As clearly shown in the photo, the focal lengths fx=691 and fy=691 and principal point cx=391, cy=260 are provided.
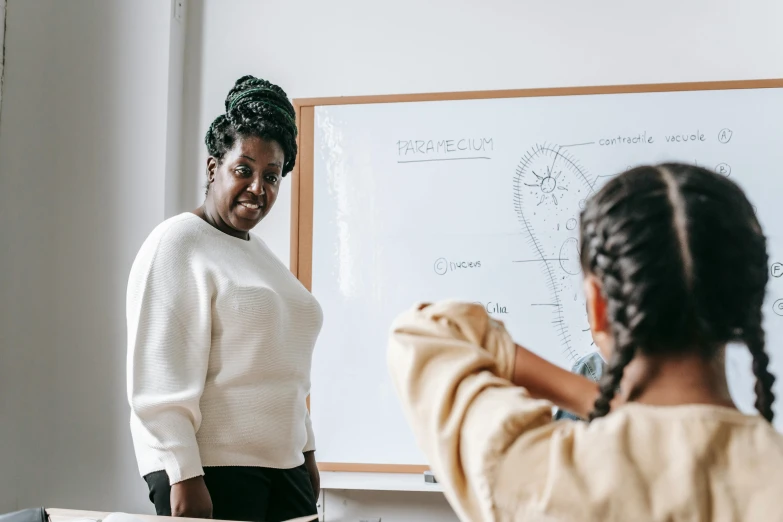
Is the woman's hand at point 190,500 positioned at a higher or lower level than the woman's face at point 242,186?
lower

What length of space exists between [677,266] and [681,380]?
10 cm

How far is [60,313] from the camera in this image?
2158 millimetres

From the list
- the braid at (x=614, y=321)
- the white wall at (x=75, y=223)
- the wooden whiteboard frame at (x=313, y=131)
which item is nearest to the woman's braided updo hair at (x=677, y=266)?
the braid at (x=614, y=321)

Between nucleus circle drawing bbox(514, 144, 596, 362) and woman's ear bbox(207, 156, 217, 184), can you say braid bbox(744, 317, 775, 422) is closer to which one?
woman's ear bbox(207, 156, 217, 184)

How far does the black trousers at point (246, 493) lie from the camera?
3.92 ft

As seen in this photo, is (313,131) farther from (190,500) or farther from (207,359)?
(190,500)

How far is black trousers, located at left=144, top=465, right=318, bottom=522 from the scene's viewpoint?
3.92ft

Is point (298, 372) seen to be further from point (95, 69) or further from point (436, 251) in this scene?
point (95, 69)

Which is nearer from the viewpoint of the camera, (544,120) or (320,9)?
(544,120)

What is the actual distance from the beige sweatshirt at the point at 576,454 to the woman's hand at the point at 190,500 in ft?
2.16

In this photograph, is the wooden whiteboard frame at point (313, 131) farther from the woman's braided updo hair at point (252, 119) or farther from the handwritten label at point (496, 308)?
the woman's braided updo hair at point (252, 119)

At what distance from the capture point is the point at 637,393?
24.4 inches

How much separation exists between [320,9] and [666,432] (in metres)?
2.00

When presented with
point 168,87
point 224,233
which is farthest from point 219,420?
point 168,87
